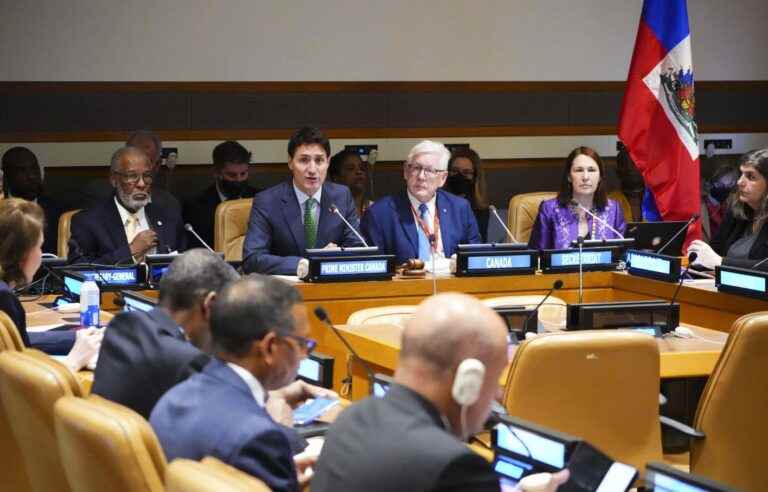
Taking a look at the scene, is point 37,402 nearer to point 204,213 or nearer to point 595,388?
point 595,388

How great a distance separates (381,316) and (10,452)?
5.80 ft

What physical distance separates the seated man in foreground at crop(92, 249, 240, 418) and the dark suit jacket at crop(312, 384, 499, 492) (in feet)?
3.46

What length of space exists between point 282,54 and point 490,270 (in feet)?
10.7

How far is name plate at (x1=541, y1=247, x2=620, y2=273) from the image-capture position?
6121 millimetres

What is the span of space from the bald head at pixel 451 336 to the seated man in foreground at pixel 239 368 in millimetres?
469

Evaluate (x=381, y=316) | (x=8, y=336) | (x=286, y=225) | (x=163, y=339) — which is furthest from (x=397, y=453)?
(x=286, y=225)

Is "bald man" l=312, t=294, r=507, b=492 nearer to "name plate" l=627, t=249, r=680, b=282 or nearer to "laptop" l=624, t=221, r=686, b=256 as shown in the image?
"name plate" l=627, t=249, r=680, b=282

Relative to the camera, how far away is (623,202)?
8578mm

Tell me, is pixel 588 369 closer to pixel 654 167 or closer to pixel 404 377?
pixel 404 377

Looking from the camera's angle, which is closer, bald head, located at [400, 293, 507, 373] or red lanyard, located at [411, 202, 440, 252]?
bald head, located at [400, 293, 507, 373]

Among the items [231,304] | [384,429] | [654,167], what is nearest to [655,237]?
[654,167]

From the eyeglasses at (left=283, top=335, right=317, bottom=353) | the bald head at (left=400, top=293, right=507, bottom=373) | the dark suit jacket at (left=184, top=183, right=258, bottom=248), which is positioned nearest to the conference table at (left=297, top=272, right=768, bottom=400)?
the eyeglasses at (left=283, top=335, right=317, bottom=353)

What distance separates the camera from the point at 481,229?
26.1ft

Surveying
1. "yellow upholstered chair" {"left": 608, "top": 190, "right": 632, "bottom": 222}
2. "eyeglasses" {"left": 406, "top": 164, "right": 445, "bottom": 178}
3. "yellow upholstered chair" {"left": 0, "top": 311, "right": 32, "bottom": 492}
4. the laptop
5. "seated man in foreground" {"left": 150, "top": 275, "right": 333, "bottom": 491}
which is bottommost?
"yellow upholstered chair" {"left": 0, "top": 311, "right": 32, "bottom": 492}
